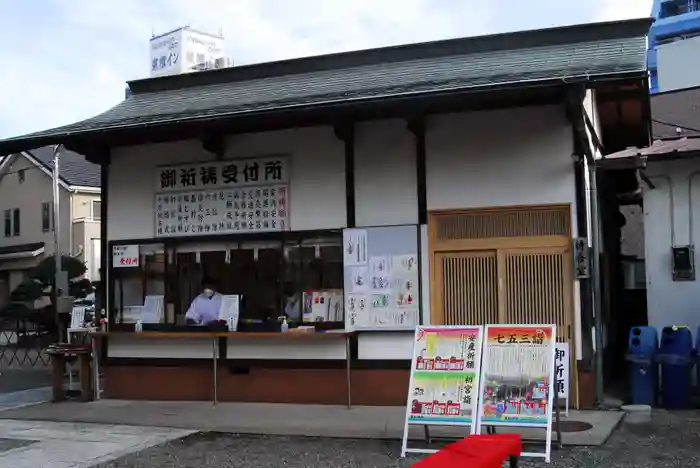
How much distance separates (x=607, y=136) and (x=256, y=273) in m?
6.78

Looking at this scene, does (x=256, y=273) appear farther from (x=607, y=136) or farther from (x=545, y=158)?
(x=607, y=136)

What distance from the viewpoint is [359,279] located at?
1066 centimetres

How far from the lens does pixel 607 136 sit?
14062mm

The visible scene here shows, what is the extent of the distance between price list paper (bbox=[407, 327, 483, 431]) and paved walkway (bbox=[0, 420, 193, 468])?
302 cm

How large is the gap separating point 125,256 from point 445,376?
6.27 m

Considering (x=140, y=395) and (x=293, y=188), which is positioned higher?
(x=293, y=188)

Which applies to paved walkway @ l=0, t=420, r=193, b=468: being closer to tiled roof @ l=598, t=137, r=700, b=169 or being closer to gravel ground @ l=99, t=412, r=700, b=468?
gravel ground @ l=99, t=412, r=700, b=468

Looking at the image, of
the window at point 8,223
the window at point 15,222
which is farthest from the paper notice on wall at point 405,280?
the window at point 8,223

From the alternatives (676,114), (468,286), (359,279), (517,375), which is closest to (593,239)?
(468,286)

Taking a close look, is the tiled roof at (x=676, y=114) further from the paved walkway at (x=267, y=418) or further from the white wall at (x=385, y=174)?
the paved walkway at (x=267, y=418)

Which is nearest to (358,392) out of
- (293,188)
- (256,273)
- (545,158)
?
(256,273)

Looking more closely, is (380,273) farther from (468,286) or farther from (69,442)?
(69,442)

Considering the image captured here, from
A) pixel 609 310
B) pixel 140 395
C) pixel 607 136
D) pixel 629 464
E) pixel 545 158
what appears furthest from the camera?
pixel 607 136

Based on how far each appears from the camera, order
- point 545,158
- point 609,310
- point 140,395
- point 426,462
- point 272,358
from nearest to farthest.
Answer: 1. point 426,462
2. point 545,158
3. point 272,358
4. point 140,395
5. point 609,310
